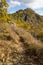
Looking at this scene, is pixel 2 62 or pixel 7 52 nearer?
pixel 2 62

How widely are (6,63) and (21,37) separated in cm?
659

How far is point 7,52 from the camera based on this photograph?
11477 mm

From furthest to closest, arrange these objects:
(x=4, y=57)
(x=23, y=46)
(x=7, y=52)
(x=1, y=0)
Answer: (x=1, y=0) < (x=23, y=46) < (x=7, y=52) < (x=4, y=57)

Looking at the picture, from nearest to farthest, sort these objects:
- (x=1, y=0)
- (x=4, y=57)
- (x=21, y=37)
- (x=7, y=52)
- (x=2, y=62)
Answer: (x=2, y=62) → (x=4, y=57) → (x=7, y=52) → (x=21, y=37) → (x=1, y=0)

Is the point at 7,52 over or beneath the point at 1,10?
over

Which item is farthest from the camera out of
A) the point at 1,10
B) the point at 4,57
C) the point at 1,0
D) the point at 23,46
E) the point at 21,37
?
the point at 1,10

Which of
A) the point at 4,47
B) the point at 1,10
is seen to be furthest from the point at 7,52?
the point at 1,10

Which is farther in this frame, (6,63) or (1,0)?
(1,0)

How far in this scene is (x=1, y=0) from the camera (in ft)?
120

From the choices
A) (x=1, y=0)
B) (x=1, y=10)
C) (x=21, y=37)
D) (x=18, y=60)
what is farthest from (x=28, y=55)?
(x=1, y=10)

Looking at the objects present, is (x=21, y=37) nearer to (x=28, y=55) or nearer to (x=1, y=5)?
(x=28, y=55)

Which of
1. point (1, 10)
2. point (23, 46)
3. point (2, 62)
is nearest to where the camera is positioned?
point (2, 62)

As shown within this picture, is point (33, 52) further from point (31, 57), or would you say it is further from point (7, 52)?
point (7, 52)

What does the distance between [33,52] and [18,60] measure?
160cm
